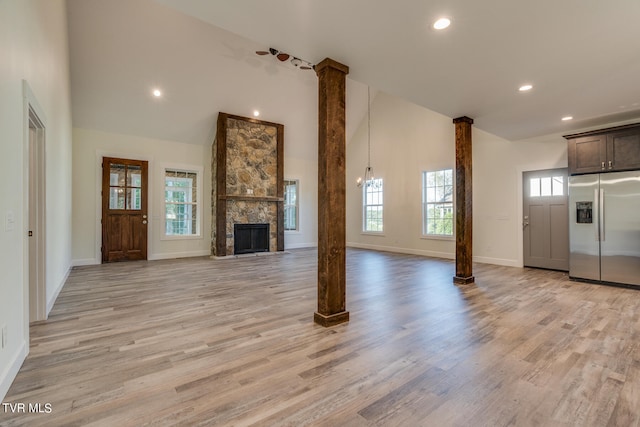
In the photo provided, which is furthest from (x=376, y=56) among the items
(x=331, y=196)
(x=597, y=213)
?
(x=597, y=213)

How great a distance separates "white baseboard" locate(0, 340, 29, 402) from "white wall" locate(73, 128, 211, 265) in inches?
204

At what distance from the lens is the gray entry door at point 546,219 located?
19.5 ft

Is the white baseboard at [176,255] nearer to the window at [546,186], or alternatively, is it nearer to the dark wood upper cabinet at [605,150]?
the window at [546,186]

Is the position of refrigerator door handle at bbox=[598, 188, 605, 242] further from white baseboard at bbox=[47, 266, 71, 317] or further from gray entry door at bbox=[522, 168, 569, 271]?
white baseboard at bbox=[47, 266, 71, 317]

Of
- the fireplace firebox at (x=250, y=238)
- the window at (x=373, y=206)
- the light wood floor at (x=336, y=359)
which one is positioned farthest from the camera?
the window at (x=373, y=206)

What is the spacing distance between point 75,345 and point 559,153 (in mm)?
7903

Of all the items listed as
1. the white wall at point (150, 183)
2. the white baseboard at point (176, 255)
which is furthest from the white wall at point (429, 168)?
the white baseboard at point (176, 255)

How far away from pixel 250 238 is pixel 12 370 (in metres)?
6.36

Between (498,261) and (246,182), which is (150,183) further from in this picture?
(498,261)

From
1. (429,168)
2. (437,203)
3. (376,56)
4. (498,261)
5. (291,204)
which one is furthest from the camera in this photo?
(291,204)

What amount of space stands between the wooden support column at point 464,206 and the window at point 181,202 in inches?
251

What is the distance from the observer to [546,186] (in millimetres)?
6191

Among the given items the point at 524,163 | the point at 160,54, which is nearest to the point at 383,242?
the point at 524,163

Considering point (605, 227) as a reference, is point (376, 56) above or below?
above
